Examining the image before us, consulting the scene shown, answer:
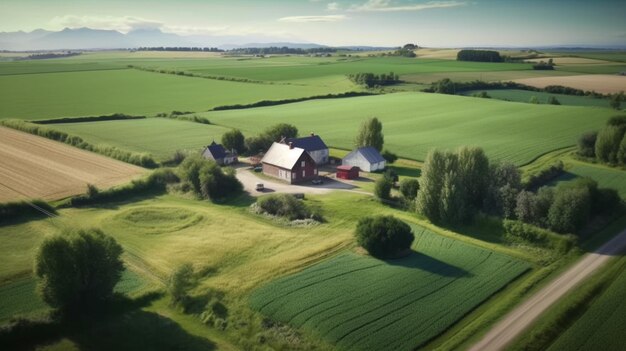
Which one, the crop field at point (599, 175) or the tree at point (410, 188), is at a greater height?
the tree at point (410, 188)

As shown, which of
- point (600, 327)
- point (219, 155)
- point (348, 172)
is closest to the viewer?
point (600, 327)

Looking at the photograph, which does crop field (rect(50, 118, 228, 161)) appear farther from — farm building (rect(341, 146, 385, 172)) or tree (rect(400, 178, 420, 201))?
tree (rect(400, 178, 420, 201))

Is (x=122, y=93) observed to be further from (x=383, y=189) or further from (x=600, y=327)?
(x=600, y=327)

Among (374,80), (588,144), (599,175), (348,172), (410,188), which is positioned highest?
(374,80)

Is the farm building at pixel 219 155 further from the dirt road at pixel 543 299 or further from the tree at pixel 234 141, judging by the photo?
the dirt road at pixel 543 299

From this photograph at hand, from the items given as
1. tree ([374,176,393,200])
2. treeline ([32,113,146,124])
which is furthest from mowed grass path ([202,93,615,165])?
tree ([374,176,393,200])

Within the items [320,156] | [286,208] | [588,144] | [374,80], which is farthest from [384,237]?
[374,80]

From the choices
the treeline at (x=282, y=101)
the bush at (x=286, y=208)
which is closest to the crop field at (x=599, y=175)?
the bush at (x=286, y=208)
